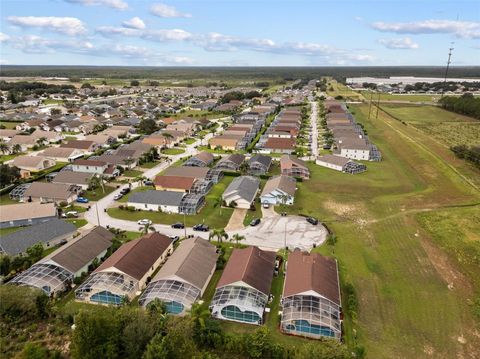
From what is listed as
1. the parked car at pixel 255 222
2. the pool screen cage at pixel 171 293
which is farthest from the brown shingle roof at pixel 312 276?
the parked car at pixel 255 222

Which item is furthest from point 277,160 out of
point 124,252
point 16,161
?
point 16,161

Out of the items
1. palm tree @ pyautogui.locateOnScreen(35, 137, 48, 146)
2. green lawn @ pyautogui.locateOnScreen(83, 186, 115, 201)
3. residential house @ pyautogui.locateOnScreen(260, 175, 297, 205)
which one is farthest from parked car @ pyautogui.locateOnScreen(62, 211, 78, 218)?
palm tree @ pyautogui.locateOnScreen(35, 137, 48, 146)

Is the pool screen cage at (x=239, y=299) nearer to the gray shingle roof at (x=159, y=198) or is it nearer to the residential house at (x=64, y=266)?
the residential house at (x=64, y=266)

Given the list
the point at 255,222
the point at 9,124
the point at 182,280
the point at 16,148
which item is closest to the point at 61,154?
the point at 16,148

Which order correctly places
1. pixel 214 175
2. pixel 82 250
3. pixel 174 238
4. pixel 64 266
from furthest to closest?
pixel 214 175 < pixel 174 238 < pixel 82 250 < pixel 64 266

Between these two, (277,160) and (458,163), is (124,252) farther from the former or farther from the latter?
(458,163)

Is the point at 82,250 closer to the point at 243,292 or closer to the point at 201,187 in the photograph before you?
the point at 243,292

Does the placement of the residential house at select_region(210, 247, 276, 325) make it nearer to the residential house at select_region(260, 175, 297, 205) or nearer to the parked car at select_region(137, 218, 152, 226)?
the parked car at select_region(137, 218, 152, 226)
